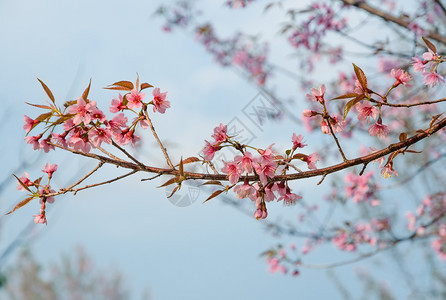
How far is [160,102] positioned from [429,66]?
0.85m

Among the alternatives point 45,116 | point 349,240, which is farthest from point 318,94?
point 349,240

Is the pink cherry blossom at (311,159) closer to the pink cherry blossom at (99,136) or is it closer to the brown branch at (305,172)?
the brown branch at (305,172)

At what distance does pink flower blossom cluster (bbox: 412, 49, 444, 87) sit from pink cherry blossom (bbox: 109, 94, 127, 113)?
35.9 inches

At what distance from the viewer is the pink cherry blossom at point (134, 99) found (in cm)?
119

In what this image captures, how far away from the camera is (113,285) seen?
11375mm

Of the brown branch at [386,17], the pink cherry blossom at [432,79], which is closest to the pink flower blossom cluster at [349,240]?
the brown branch at [386,17]

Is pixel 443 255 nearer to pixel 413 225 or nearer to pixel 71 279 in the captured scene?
pixel 413 225

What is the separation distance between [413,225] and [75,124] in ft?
13.6

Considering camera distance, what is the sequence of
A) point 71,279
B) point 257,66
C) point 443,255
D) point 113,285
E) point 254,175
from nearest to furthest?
1. point 254,175
2. point 443,255
3. point 257,66
4. point 71,279
5. point 113,285

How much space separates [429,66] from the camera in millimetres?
1351

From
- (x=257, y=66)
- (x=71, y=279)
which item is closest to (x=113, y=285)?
(x=71, y=279)

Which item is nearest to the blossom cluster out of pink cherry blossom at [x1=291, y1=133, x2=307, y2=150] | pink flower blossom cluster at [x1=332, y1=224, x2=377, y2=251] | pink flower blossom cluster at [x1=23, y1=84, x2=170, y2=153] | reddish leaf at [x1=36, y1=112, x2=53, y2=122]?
pink cherry blossom at [x1=291, y1=133, x2=307, y2=150]

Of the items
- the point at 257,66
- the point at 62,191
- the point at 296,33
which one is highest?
the point at 257,66

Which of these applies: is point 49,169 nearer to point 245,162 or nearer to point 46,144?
point 46,144
